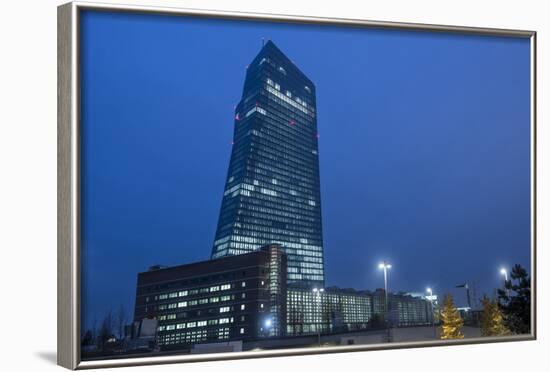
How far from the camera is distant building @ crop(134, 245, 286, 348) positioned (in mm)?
7566

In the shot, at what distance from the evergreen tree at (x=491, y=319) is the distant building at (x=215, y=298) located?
2.12 meters

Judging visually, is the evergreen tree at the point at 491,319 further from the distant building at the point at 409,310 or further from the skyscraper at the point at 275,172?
the skyscraper at the point at 275,172

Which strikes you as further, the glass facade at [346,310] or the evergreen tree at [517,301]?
the glass facade at [346,310]

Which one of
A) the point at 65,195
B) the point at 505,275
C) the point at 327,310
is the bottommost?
the point at 327,310

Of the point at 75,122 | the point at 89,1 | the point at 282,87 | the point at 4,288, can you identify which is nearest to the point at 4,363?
the point at 4,288

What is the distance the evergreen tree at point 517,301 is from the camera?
712cm

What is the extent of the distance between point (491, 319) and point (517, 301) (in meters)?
0.37

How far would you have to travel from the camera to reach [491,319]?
24.7ft

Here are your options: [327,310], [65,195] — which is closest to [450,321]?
[327,310]

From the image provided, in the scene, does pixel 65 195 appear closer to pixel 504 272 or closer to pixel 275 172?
pixel 275 172

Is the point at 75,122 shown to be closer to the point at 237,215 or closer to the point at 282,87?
the point at 282,87

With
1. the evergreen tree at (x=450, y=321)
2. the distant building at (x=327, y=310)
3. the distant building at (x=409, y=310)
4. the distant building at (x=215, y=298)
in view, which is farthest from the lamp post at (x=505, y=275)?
the distant building at (x=215, y=298)

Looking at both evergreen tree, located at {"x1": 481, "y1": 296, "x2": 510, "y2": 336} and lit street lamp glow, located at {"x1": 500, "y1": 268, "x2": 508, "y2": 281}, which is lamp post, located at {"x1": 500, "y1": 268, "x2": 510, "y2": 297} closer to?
lit street lamp glow, located at {"x1": 500, "y1": 268, "x2": 508, "y2": 281}

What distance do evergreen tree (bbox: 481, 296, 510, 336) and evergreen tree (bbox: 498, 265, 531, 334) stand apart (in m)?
0.06
